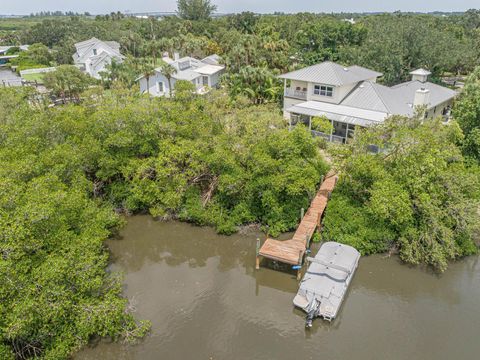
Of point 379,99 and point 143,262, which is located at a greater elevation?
point 379,99

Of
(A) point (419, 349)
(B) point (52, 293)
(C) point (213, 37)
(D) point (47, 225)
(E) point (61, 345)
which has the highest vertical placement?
(C) point (213, 37)

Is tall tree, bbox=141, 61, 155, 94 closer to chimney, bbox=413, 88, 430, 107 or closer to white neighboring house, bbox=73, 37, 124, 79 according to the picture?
white neighboring house, bbox=73, 37, 124, 79

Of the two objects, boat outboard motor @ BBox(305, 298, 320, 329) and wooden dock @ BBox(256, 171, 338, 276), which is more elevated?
wooden dock @ BBox(256, 171, 338, 276)

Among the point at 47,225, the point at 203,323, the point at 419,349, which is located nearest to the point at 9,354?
the point at 47,225

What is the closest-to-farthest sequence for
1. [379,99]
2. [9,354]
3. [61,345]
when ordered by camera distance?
[9,354]
[61,345]
[379,99]

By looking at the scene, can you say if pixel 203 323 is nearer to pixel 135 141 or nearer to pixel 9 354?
Answer: pixel 9 354

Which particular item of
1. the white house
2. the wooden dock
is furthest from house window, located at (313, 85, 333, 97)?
the wooden dock

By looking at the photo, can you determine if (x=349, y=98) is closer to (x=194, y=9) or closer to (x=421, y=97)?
(x=421, y=97)
